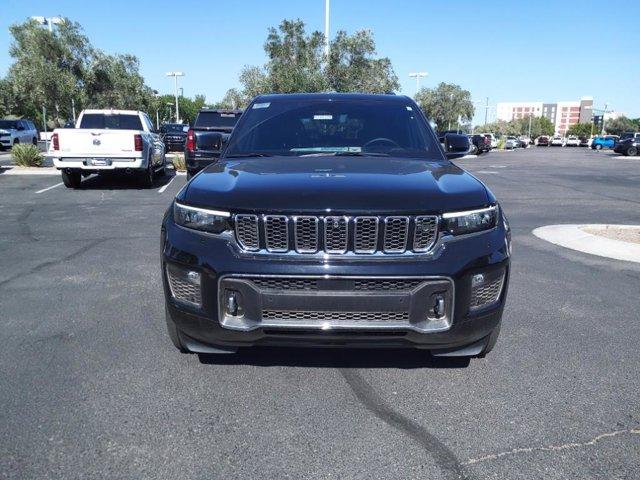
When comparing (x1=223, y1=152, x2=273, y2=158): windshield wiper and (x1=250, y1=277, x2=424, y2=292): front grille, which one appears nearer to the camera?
(x1=250, y1=277, x2=424, y2=292): front grille

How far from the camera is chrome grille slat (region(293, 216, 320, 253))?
298 cm

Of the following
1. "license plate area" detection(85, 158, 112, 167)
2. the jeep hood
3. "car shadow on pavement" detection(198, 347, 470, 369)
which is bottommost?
"car shadow on pavement" detection(198, 347, 470, 369)

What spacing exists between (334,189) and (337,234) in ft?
0.93

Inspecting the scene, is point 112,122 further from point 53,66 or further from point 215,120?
point 53,66

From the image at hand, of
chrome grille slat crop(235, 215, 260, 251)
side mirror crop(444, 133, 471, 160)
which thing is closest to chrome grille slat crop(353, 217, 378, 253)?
chrome grille slat crop(235, 215, 260, 251)

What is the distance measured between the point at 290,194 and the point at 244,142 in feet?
5.18

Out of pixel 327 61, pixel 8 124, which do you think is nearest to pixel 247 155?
pixel 327 61

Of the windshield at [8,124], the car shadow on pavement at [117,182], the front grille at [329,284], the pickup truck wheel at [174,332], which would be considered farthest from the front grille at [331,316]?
the windshield at [8,124]

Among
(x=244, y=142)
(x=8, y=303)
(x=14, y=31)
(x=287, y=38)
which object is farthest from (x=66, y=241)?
(x=14, y=31)

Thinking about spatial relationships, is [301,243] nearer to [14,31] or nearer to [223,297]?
[223,297]

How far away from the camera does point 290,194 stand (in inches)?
121

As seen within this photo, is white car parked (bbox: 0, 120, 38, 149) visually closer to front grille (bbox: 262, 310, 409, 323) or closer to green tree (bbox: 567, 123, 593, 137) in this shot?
front grille (bbox: 262, 310, 409, 323)

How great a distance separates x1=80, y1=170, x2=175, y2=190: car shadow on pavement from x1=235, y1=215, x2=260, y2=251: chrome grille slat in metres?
12.1

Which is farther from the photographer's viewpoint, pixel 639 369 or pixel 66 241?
pixel 66 241
